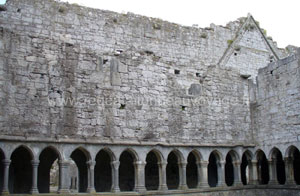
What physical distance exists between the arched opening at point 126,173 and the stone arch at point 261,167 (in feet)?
17.6

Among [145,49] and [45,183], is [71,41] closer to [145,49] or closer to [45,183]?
[145,49]

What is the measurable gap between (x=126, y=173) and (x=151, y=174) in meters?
1.14

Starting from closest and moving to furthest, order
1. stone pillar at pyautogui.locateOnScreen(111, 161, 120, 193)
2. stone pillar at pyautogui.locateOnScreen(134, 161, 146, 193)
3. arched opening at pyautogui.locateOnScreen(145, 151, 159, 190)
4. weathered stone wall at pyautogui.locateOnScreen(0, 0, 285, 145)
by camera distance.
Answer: weathered stone wall at pyautogui.locateOnScreen(0, 0, 285, 145) < stone pillar at pyautogui.locateOnScreen(111, 161, 120, 193) < stone pillar at pyautogui.locateOnScreen(134, 161, 146, 193) < arched opening at pyautogui.locateOnScreen(145, 151, 159, 190)

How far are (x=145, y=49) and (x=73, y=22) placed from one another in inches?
120

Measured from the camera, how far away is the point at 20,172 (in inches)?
554

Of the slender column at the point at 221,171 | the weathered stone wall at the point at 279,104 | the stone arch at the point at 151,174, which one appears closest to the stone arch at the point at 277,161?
the weathered stone wall at the point at 279,104

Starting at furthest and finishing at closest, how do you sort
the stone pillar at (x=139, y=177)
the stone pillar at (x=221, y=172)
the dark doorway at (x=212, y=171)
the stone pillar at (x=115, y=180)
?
1. the dark doorway at (x=212, y=171)
2. the stone pillar at (x=221, y=172)
3. the stone pillar at (x=139, y=177)
4. the stone pillar at (x=115, y=180)

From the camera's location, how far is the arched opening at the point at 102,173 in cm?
1537

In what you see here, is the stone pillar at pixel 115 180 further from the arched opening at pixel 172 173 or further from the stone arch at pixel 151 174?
the arched opening at pixel 172 173

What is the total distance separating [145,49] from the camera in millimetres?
15664

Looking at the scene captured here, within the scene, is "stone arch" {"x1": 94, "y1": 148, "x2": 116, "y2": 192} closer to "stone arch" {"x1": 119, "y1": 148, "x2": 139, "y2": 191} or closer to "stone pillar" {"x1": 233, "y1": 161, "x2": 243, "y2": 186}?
"stone arch" {"x1": 119, "y1": 148, "x2": 139, "y2": 191}

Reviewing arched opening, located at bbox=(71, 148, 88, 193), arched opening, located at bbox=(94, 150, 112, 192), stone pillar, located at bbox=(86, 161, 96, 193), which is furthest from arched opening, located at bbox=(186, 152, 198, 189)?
stone pillar, located at bbox=(86, 161, 96, 193)

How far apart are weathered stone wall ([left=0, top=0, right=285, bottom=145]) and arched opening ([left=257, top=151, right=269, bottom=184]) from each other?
850 mm

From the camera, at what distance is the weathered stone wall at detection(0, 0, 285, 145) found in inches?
488
